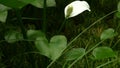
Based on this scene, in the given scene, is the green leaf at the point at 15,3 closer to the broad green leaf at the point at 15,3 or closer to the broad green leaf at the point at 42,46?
the broad green leaf at the point at 15,3

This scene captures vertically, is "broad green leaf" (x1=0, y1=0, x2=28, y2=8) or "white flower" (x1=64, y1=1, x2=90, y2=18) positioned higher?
"broad green leaf" (x1=0, y1=0, x2=28, y2=8)

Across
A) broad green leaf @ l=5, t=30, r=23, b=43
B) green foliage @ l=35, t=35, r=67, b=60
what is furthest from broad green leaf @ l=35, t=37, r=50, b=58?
broad green leaf @ l=5, t=30, r=23, b=43

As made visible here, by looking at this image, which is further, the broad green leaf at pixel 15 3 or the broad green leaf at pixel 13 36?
the broad green leaf at pixel 13 36

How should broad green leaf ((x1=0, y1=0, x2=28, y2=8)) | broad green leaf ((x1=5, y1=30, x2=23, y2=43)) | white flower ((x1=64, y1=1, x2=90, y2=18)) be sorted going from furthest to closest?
broad green leaf ((x1=5, y1=30, x2=23, y2=43)) → white flower ((x1=64, y1=1, x2=90, y2=18)) → broad green leaf ((x1=0, y1=0, x2=28, y2=8))

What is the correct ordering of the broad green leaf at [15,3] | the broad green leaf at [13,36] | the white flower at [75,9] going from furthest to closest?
the broad green leaf at [13,36]
the white flower at [75,9]
the broad green leaf at [15,3]

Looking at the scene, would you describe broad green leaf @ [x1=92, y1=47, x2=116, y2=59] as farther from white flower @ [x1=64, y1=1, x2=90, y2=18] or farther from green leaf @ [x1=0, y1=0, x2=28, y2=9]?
green leaf @ [x1=0, y1=0, x2=28, y2=9]

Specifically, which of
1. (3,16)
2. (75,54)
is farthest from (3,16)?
(75,54)

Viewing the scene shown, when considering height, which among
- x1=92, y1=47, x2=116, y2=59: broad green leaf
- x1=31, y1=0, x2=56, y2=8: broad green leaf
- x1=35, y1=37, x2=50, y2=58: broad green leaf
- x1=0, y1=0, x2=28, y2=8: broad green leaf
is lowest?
x1=35, y1=37, x2=50, y2=58: broad green leaf

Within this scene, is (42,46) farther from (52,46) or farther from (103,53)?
(103,53)

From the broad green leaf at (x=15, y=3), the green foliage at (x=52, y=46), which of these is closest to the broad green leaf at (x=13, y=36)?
the green foliage at (x=52, y=46)
